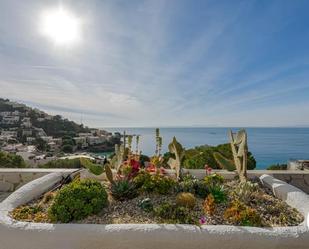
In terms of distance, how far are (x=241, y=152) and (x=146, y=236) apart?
6.87 ft

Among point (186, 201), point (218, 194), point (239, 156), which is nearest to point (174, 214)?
point (186, 201)

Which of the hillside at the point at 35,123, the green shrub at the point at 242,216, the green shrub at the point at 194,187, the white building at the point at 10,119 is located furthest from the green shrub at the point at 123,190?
the white building at the point at 10,119

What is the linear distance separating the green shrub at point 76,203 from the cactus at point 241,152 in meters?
2.13

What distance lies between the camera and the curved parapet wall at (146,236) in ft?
8.71

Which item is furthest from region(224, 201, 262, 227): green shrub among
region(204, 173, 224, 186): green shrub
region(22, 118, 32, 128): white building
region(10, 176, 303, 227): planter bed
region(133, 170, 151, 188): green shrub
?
region(22, 118, 32, 128): white building

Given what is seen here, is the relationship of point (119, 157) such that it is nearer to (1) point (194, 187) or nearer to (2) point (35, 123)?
(1) point (194, 187)

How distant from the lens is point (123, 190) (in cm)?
373

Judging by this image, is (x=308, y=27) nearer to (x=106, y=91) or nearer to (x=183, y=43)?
(x=183, y=43)

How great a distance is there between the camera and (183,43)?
24.0ft

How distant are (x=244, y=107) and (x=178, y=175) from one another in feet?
33.4

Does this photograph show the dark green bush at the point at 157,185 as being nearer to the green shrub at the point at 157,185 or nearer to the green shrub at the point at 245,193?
the green shrub at the point at 157,185

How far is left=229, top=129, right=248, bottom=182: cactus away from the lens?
4.00 metres

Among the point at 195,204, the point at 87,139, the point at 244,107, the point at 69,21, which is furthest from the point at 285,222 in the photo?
the point at 87,139

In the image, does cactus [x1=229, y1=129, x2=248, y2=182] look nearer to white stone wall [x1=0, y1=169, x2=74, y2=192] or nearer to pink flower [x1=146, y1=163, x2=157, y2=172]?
pink flower [x1=146, y1=163, x2=157, y2=172]
